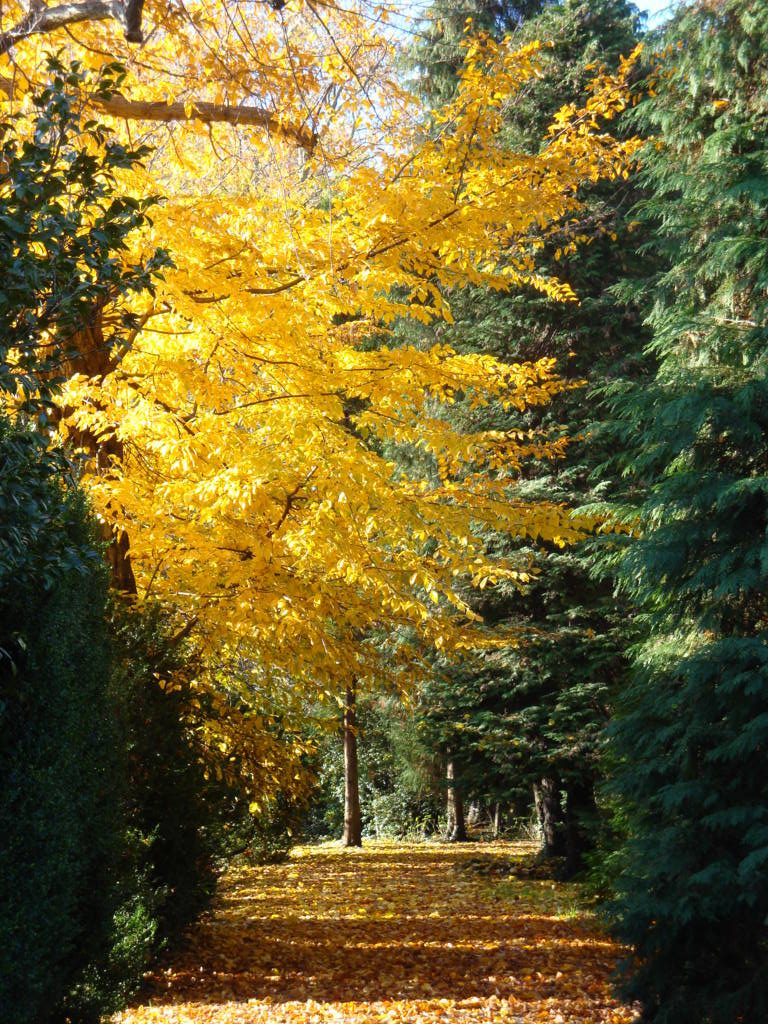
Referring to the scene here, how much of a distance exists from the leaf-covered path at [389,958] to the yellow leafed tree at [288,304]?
2.04 metres

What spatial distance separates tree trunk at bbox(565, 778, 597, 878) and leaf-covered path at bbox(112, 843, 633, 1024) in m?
0.43

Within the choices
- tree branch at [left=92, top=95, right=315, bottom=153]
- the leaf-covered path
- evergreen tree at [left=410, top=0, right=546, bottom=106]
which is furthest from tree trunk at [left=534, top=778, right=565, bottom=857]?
evergreen tree at [left=410, top=0, right=546, bottom=106]

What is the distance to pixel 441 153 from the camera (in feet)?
17.9

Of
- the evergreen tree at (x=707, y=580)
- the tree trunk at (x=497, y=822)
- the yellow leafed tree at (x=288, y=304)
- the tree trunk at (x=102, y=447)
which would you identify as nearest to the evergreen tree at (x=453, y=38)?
the evergreen tree at (x=707, y=580)

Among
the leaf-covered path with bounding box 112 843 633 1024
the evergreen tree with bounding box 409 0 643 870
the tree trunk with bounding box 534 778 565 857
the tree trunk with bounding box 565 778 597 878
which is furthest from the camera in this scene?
the tree trunk with bounding box 534 778 565 857

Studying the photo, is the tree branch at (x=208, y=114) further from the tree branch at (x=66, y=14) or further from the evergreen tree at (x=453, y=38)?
the evergreen tree at (x=453, y=38)

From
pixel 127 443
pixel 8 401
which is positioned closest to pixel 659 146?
pixel 127 443

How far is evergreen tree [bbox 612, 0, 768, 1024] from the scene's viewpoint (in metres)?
4.38

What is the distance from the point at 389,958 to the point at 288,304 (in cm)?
481

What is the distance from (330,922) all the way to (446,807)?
916cm

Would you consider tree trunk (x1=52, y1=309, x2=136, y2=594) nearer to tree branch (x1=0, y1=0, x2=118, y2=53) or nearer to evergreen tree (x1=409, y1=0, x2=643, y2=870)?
tree branch (x1=0, y1=0, x2=118, y2=53)

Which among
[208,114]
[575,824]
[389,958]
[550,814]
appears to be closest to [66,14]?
[208,114]

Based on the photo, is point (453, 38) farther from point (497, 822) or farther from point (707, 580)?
point (497, 822)

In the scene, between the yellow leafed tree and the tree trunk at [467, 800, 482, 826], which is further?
the tree trunk at [467, 800, 482, 826]
